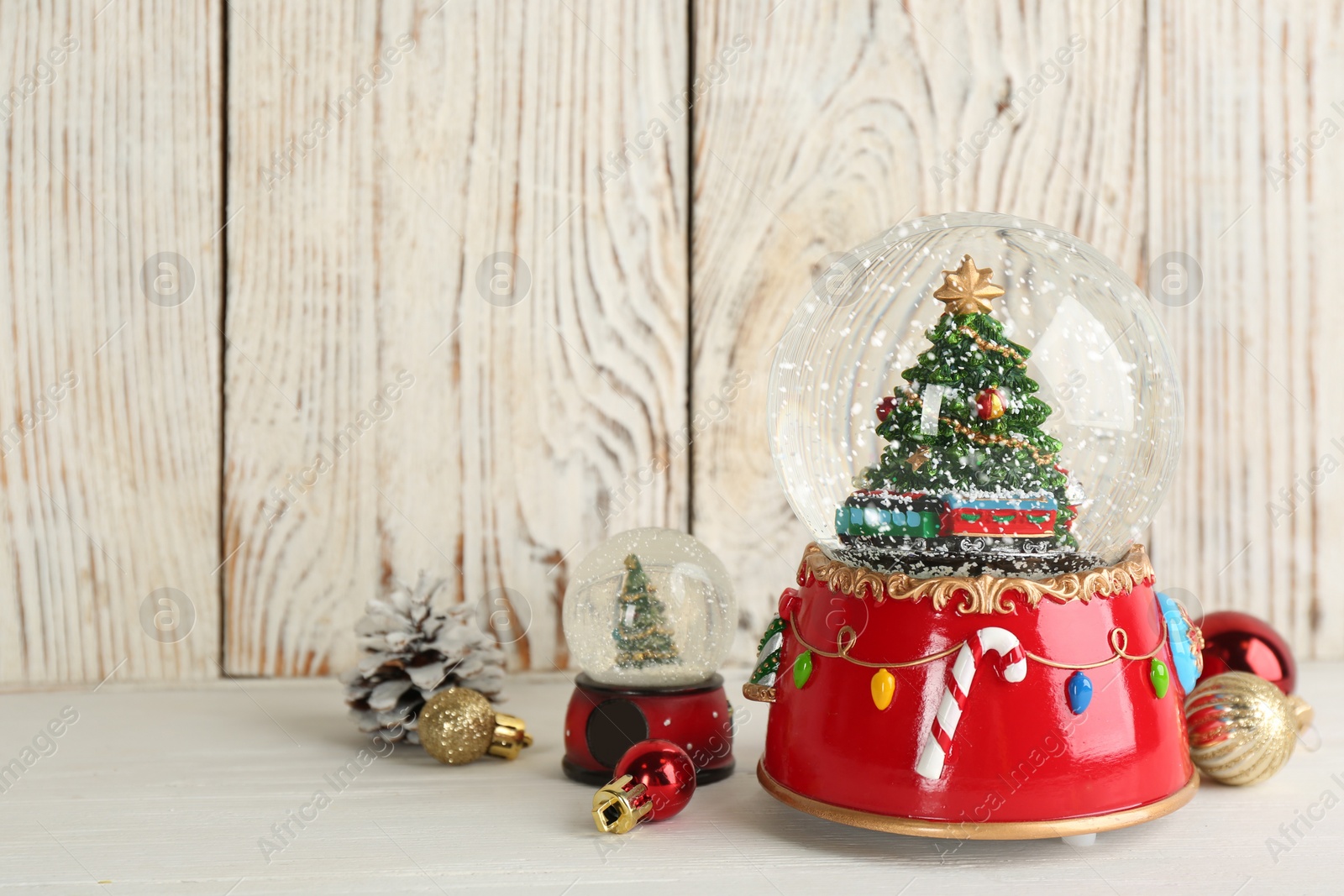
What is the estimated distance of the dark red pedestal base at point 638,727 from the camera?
3.36 feet

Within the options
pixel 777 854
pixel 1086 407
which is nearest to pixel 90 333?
pixel 777 854

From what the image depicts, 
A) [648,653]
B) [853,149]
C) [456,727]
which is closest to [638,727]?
[648,653]

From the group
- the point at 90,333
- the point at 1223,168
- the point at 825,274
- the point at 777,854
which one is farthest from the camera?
the point at 1223,168

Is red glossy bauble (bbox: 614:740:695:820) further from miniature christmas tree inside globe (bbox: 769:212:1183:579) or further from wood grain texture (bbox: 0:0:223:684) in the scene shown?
wood grain texture (bbox: 0:0:223:684)

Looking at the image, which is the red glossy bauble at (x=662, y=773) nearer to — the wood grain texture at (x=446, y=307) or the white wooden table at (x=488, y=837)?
the white wooden table at (x=488, y=837)

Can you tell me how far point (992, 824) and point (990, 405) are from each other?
0.31 m

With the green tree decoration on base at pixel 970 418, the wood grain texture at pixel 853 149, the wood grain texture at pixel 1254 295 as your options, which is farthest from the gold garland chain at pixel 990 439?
the wood grain texture at pixel 1254 295

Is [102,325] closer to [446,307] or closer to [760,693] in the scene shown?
[446,307]

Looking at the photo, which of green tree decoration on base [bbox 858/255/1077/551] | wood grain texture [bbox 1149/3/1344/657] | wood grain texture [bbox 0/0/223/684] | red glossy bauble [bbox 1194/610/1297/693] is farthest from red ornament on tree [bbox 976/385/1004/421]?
wood grain texture [bbox 0/0/223/684]

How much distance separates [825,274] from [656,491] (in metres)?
0.45

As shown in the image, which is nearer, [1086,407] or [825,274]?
[1086,407]

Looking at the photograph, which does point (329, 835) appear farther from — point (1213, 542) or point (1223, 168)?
point (1223, 168)

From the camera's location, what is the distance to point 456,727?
1.07 m

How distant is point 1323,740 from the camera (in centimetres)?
115
